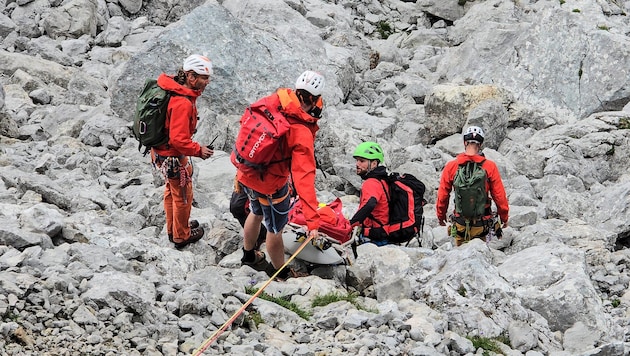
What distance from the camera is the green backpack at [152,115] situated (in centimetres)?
939

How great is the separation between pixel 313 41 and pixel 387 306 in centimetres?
1583

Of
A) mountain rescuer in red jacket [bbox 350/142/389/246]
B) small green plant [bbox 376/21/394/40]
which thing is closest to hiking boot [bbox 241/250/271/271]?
mountain rescuer in red jacket [bbox 350/142/389/246]

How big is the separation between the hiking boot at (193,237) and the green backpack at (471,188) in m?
3.88

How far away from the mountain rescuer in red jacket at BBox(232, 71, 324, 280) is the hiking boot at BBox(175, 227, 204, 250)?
1.33 metres

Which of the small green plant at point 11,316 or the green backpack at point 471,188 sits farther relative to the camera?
the green backpack at point 471,188

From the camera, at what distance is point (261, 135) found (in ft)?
26.1

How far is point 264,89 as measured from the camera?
709 inches

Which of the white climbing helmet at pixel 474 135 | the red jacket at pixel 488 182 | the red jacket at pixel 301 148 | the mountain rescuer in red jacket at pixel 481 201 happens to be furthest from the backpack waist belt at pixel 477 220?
the red jacket at pixel 301 148

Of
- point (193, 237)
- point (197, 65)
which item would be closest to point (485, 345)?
point (193, 237)

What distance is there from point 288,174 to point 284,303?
1.56 metres

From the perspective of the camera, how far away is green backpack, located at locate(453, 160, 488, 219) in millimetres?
10703

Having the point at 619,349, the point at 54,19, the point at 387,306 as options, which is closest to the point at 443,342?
the point at 387,306

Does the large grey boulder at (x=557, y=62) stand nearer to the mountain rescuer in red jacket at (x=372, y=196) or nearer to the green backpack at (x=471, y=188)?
the green backpack at (x=471, y=188)

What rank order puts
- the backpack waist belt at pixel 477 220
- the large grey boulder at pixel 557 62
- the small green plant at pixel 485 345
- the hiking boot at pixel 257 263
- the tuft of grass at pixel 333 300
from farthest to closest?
the large grey boulder at pixel 557 62 < the backpack waist belt at pixel 477 220 < the hiking boot at pixel 257 263 < the tuft of grass at pixel 333 300 < the small green plant at pixel 485 345
